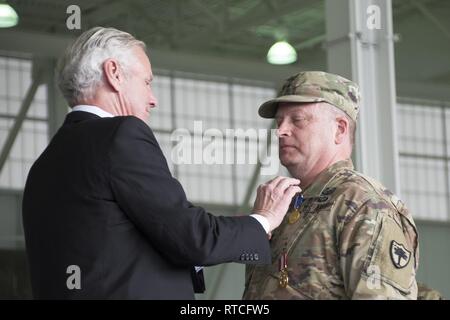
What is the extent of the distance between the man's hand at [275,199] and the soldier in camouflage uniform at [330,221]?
6.3 inches

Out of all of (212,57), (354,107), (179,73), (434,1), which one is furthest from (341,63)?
(179,73)

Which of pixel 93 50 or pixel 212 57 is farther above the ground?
pixel 212 57

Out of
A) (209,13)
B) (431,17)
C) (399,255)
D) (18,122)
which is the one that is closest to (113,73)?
(399,255)

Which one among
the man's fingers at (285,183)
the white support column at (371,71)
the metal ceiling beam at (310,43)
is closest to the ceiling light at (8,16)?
the metal ceiling beam at (310,43)

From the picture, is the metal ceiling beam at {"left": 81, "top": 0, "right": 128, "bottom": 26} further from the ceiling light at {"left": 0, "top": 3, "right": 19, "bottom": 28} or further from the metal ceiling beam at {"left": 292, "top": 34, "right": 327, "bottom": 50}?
the metal ceiling beam at {"left": 292, "top": 34, "right": 327, "bottom": 50}

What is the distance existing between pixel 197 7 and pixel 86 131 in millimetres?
7357

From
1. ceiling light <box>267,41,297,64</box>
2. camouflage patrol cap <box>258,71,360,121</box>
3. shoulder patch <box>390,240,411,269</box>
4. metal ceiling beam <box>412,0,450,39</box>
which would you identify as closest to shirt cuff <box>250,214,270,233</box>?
shoulder patch <box>390,240,411,269</box>

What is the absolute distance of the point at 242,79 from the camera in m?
13.0

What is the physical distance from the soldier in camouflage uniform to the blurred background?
1.56m

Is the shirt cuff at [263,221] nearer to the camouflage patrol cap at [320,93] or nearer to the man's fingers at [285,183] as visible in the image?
the man's fingers at [285,183]

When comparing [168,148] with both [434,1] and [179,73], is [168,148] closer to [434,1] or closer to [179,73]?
[179,73]

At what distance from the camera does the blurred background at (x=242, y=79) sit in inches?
177

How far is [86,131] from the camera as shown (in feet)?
8.06

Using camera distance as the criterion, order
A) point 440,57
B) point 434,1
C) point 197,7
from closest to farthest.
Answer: point 434,1
point 197,7
point 440,57
